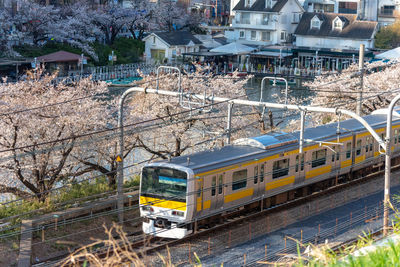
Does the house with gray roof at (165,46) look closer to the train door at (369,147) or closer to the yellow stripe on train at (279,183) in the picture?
the train door at (369,147)

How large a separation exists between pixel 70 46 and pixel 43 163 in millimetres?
31537

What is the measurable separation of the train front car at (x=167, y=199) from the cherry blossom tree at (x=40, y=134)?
111 inches

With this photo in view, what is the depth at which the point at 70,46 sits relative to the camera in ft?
148

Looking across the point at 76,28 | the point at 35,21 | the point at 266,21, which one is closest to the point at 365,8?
the point at 266,21

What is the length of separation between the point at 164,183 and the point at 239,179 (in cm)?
177

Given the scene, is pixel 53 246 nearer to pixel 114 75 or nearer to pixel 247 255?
pixel 247 255

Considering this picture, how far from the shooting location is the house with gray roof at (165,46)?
48.8m

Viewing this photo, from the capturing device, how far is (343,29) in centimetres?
4950

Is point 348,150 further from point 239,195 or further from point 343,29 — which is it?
point 343,29

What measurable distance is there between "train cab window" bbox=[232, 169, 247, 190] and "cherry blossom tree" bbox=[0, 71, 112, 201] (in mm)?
4217

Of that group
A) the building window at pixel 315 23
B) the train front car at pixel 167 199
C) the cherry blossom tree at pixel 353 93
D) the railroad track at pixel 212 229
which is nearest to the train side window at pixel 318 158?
the railroad track at pixel 212 229

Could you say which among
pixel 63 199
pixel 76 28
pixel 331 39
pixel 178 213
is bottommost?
pixel 63 199

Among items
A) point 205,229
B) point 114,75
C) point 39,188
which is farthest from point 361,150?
point 114,75

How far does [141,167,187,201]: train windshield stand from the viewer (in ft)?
40.4
